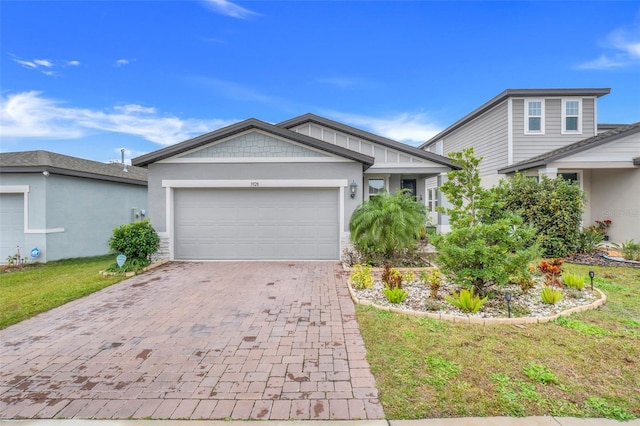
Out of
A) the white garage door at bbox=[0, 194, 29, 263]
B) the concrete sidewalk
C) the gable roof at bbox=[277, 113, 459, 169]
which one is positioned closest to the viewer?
the concrete sidewalk

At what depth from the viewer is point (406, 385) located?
291 cm

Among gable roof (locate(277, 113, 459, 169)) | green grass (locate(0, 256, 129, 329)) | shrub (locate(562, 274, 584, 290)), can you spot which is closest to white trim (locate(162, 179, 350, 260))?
green grass (locate(0, 256, 129, 329))

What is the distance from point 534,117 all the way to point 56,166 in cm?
1867

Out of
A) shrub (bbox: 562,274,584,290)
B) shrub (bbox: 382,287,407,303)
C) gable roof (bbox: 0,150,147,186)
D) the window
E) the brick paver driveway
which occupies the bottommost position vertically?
the brick paver driveway

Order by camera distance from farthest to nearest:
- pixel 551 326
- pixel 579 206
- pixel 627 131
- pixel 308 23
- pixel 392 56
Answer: pixel 392 56
pixel 308 23
pixel 627 131
pixel 579 206
pixel 551 326

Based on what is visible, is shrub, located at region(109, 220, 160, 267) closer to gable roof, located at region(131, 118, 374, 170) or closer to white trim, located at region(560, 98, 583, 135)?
gable roof, located at region(131, 118, 374, 170)

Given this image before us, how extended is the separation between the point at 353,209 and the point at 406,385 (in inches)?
260

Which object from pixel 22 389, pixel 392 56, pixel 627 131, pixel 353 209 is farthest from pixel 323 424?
pixel 392 56

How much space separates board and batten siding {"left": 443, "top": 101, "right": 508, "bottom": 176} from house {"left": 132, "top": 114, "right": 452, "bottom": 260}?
23.5ft

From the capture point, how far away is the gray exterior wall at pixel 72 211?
31.6 ft

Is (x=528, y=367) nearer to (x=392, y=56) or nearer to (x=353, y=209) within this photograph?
(x=353, y=209)

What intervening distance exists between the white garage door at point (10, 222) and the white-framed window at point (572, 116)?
21.2 metres

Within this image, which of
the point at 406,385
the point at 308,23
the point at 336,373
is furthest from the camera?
the point at 308,23

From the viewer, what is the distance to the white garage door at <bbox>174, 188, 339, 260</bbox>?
9.48 metres
